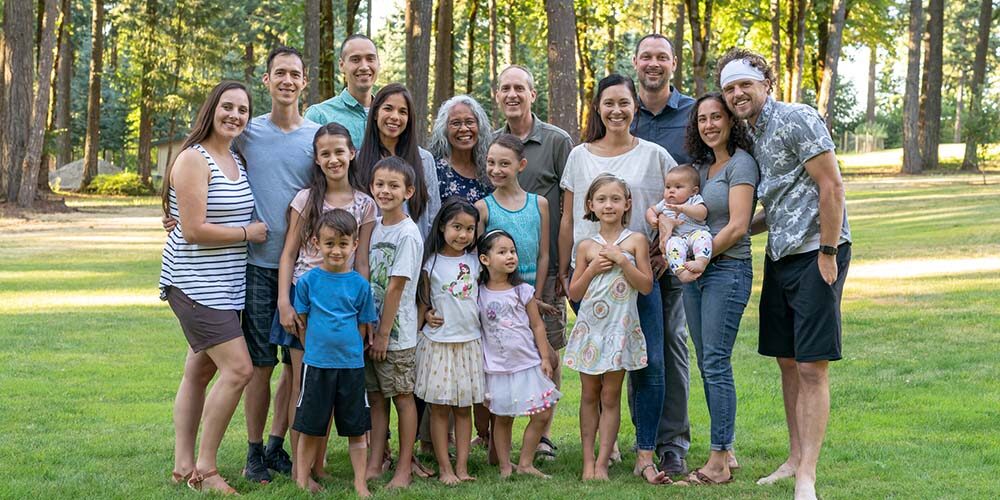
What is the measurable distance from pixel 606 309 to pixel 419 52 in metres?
14.2

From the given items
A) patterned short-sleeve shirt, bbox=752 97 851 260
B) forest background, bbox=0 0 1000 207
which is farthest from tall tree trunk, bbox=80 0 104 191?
patterned short-sleeve shirt, bbox=752 97 851 260

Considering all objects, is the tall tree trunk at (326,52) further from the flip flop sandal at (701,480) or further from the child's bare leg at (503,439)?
the flip flop sandal at (701,480)

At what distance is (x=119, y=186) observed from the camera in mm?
40656

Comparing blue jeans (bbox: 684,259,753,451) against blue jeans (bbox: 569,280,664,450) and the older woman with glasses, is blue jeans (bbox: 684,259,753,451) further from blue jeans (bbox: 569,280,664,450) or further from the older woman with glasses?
the older woman with glasses

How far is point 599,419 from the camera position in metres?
6.15

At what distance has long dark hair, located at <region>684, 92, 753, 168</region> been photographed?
5.73 meters

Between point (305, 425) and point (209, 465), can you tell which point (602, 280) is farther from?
point (209, 465)

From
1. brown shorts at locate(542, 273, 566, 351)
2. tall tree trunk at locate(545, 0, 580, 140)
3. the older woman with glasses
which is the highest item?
tall tree trunk at locate(545, 0, 580, 140)

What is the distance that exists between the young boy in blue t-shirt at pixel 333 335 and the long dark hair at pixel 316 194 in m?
0.10

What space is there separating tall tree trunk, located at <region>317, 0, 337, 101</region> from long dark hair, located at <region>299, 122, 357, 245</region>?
15.9 m

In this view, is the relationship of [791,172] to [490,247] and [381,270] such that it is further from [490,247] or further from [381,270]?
[381,270]

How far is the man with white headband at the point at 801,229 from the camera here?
5.29 m

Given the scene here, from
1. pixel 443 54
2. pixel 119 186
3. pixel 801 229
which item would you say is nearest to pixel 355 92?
pixel 801 229

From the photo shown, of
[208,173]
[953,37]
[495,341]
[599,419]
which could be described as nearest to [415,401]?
[495,341]
